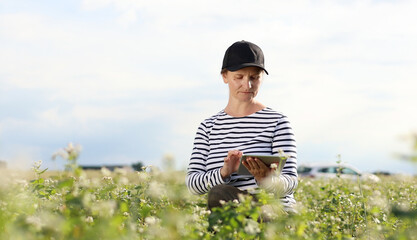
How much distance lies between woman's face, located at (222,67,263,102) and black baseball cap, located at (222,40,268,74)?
58 millimetres

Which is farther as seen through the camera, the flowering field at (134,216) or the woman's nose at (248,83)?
the woman's nose at (248,83)

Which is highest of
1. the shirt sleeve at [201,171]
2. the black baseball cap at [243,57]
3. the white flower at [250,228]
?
the black baseball cap at [243,57]

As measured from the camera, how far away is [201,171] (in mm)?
5246

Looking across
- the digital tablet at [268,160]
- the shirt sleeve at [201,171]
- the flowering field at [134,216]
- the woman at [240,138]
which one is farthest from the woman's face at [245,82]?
the flowering field at [134,216]

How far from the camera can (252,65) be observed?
4.81 m

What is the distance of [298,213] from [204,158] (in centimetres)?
169

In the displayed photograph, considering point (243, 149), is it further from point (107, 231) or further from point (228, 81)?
point (107, 231)

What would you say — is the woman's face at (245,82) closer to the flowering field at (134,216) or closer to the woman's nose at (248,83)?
the woman's nose at (248,83)

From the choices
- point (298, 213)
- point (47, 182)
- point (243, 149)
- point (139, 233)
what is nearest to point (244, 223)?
point (298, 213)

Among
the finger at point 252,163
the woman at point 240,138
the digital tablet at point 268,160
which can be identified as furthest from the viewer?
the woman at point 240,138

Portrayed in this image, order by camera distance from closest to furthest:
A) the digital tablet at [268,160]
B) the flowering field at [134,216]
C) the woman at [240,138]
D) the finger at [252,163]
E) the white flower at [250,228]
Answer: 1. the flowering field at [134,216]
2. the white flower at [250,228]
3. the digital tablet at [268,160]
4. the finger at [252,163]
5. the woman at [240,138]

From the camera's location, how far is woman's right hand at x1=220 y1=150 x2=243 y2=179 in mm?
4551

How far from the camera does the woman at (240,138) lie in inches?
188

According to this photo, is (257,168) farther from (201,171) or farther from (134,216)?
(134,216)
